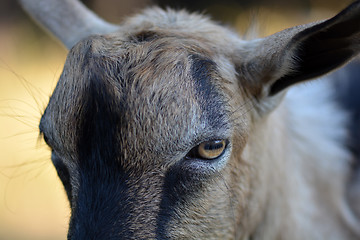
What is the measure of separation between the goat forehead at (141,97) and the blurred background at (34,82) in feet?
11.2

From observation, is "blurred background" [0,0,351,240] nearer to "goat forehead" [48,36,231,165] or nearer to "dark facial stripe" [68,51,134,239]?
"goat forehead" [48,36,231,165]

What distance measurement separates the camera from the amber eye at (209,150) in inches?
92.1

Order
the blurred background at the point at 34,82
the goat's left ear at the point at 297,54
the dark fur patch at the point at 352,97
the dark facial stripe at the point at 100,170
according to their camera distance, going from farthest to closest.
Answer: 1. the blurred background at the point at 34,82
2. the dark fur patch at the point at 352,97
3. the goat's left ear at the point at 297,54
4. the dark facial stripe at the point at 100,170

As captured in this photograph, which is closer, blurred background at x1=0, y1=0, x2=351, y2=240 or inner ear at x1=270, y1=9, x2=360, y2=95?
inner ear at x1=270, y1=9, x2=360, y2=95

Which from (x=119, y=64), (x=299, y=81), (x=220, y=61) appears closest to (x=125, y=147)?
(x=119, y=64)

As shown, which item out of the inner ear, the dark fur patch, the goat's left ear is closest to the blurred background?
the dark fur patch

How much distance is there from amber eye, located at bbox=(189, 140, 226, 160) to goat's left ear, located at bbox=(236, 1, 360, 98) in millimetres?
524

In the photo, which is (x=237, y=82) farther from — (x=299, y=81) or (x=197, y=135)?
(x=197, y=135)

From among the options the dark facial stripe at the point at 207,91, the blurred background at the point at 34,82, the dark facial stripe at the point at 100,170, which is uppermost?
the blurred background at the point at 34,82

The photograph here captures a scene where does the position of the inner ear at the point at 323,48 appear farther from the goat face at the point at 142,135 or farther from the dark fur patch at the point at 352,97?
the dark fur patch at the point at 352,97

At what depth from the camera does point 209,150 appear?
2379mm

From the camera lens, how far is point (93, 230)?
213 centimetres

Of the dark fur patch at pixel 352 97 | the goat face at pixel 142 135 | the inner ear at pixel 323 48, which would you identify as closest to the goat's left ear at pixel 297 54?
the inner ear at pixel 323 48

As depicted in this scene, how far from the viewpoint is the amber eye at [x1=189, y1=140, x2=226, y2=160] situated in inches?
92.1
